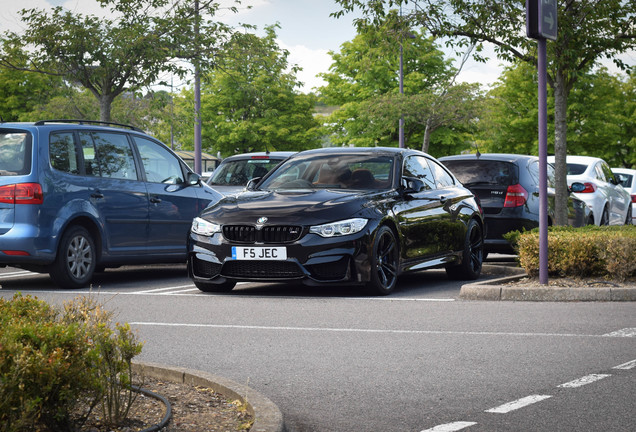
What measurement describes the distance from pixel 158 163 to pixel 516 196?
191 inches

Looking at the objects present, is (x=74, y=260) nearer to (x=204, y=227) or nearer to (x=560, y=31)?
(x=204, y=227)

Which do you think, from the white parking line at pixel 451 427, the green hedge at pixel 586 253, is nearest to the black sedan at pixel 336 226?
the green hedge at pixel 586 253

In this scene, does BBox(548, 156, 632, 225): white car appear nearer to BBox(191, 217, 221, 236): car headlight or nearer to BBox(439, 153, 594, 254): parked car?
BBox(439, 153, 594, 254): parked car

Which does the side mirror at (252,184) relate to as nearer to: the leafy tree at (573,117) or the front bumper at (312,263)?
the front bumper at (312,263)

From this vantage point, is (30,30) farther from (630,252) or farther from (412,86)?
(412,86)

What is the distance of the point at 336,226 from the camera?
1066 cm

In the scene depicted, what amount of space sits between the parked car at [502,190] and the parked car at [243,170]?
2989 millimetres

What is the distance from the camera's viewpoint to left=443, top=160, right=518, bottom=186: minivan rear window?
14836 mm

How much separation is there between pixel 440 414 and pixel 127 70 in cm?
1557

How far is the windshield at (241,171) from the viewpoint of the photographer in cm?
1675

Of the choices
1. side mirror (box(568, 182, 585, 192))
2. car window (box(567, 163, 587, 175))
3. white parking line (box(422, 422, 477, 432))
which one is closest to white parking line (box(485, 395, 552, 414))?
white parking line (box(422, 422, 477, 432))

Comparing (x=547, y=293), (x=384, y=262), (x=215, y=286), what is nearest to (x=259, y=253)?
(x=215, y=286)

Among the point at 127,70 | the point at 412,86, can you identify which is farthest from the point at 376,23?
the point at 412,86

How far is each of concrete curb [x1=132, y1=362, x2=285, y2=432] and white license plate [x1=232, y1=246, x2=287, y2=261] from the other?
438 centimetres
